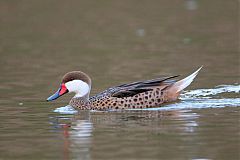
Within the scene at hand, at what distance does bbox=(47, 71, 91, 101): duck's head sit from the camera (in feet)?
45.2

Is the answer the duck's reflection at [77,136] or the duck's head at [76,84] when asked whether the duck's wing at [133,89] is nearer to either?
the duck's head at [76,84]

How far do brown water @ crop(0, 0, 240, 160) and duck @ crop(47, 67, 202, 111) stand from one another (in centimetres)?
26

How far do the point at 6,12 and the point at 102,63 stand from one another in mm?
8404

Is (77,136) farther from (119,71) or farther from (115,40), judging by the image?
(115,40)

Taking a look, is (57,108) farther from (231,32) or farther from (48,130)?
(231,32)

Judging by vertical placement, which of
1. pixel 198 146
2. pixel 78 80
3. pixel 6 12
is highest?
pixel 6 12

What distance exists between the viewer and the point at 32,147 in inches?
407

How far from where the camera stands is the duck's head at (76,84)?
13766mm

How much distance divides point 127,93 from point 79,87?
937 mm

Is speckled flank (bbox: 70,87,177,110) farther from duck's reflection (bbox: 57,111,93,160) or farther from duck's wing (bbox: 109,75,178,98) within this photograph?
duck's reflection (bbox: 57,111,93,160)

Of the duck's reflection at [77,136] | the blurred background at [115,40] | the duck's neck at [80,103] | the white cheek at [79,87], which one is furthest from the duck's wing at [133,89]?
the blurred background at [115,40]

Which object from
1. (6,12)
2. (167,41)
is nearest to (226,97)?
(167,41)

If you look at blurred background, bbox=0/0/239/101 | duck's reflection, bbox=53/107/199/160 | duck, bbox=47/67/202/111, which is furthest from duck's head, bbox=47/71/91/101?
Result: blurred background, bbox=0/0/239/101

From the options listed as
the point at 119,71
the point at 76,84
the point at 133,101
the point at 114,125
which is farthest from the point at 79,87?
the point at 119,71
